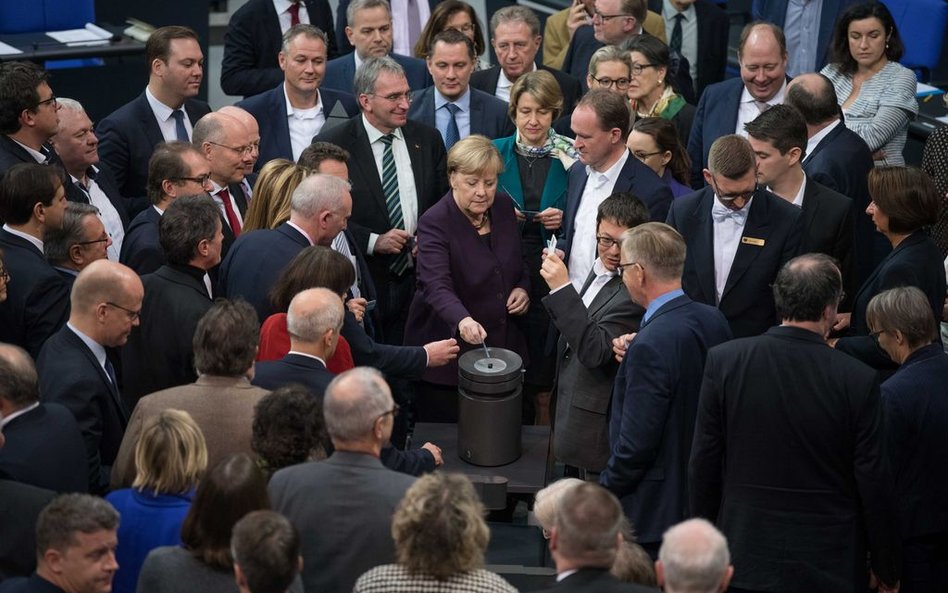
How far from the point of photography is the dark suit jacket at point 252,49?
788cm

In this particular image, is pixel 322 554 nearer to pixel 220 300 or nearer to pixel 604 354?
pixel 220 300

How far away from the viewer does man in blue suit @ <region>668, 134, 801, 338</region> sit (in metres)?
5.21

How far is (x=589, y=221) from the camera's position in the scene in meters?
5.84

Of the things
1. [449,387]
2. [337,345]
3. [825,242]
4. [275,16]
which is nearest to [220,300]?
[337,345]

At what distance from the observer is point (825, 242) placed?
5.39 metres

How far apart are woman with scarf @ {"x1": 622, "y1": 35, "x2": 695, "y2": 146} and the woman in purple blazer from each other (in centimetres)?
132

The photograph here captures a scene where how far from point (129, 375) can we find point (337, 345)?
2.59ft

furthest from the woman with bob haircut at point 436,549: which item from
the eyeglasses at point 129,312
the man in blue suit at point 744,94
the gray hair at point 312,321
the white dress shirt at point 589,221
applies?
the man in blue suit at point 744,94

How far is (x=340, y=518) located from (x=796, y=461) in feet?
4.99

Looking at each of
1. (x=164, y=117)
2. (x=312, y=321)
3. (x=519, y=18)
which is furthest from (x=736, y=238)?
(x=164, y=117)

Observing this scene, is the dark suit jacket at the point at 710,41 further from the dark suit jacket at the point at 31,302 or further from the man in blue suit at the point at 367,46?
the dark suit jacket at the point at 31,302

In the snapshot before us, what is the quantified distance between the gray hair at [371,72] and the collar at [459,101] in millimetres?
553

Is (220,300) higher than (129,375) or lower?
higher

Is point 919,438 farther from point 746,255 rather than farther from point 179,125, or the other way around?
point 179,125
